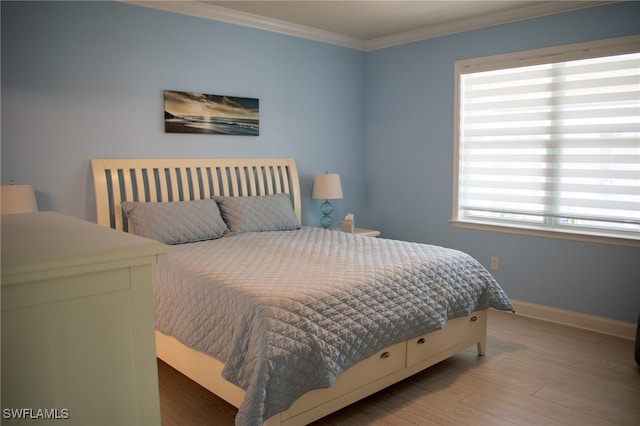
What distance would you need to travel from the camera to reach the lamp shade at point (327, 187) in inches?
187

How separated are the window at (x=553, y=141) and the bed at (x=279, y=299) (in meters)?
1.24

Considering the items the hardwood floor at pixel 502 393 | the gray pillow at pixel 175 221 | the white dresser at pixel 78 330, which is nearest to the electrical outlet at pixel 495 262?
the hardwood floor at pixel 502 393

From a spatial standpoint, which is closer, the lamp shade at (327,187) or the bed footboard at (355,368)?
the bed footboard at (355,368)

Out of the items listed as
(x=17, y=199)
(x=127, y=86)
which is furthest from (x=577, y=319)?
(x=17, y=199)

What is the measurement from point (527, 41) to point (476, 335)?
2434 millimetres

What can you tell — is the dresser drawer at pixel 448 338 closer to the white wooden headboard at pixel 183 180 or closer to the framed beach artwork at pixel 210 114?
the white wooden headboard at pixel 183 180

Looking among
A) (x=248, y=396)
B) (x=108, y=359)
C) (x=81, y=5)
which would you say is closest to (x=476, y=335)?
(x=248, y=396)

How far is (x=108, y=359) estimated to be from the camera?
0.96 metres

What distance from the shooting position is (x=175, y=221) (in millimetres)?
3627

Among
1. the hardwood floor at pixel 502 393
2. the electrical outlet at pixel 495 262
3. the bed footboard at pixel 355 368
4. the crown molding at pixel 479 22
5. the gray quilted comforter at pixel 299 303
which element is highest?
the crown molding at pixel 479 22

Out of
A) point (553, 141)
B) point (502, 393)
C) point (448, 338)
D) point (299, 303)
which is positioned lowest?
point (502, 393)

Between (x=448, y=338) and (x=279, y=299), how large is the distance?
4.43ft

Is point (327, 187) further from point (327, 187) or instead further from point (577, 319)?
point (577, 319)

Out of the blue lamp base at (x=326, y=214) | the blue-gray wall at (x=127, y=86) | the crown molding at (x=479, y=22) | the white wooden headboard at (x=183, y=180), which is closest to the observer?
the blue-gray wall at (x=127, y=86)
